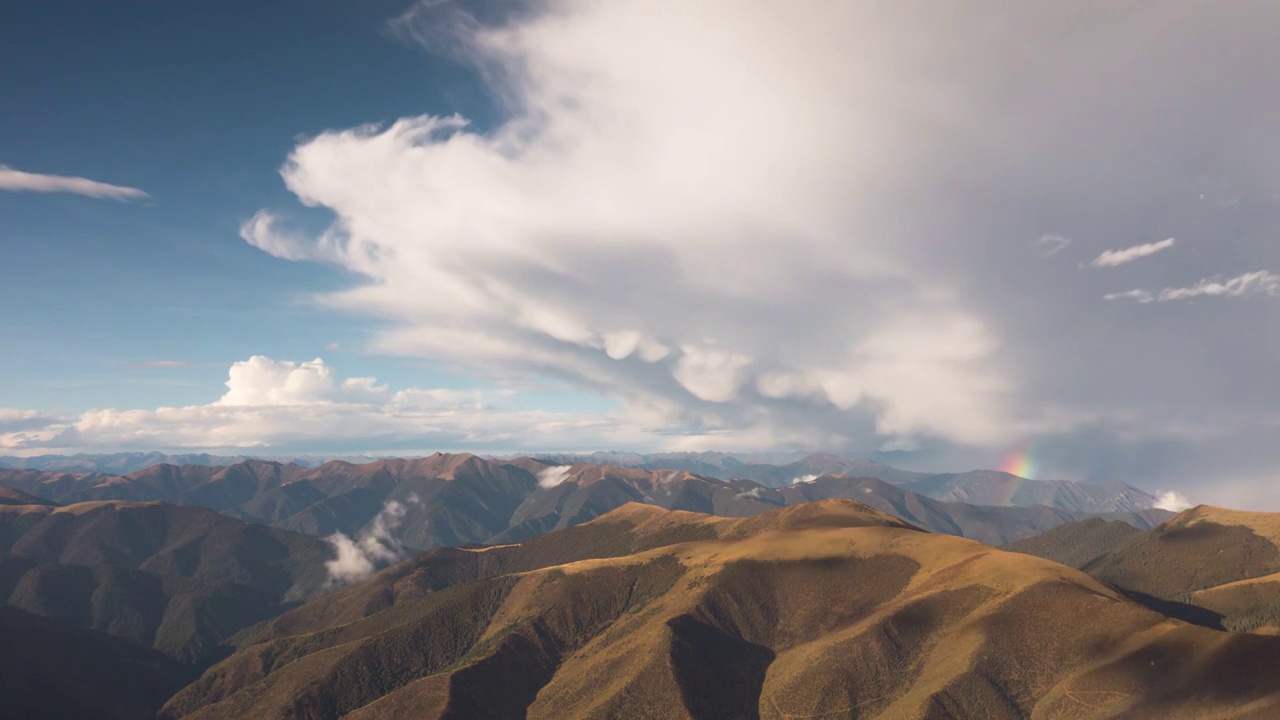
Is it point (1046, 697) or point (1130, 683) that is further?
point (1046, 697)

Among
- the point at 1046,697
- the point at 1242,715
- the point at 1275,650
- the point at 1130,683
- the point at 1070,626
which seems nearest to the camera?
the point at 1242,715

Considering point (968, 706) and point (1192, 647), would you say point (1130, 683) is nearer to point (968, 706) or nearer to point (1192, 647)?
point (1192, 647)

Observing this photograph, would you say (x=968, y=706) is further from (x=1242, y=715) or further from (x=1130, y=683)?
(x=1242, y=715)

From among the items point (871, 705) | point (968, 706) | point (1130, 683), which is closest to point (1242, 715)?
point (1130, 683)

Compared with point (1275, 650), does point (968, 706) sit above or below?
below

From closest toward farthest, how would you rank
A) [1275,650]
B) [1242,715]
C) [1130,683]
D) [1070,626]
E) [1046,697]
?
[1242,715]
[1275,650]
[1130,683]
[1046,697]
[1070,626]

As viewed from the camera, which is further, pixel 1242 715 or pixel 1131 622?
pixel 1131 622

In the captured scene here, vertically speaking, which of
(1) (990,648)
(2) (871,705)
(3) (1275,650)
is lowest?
(2) (871,705)

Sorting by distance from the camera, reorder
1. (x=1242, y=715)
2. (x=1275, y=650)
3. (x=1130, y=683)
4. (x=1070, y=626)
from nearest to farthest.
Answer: (x=1242, y=715) < (x=1275, y=650) < (x=1130, y=683) < (x=1070, y=626)

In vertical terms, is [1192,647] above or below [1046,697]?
above

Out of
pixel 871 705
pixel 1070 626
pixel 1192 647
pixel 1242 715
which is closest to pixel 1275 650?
pixel 1192 647
